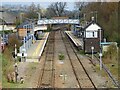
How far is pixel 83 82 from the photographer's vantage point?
40.6 ft

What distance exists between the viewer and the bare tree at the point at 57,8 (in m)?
59.1

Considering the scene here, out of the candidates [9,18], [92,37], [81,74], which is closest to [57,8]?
[9,18]

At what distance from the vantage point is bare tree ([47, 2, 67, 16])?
59100mm

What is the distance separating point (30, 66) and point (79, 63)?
7.68 feet

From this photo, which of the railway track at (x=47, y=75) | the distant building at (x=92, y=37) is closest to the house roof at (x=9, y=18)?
the distant building at (x=92, y=37)

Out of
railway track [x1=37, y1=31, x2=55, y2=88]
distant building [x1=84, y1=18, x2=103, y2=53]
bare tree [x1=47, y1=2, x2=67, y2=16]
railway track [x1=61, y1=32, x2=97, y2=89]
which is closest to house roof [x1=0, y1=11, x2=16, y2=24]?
bare tree [x1=47, y1=2, x2=67, y2=16]

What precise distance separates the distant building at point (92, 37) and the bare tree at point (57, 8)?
3828cm

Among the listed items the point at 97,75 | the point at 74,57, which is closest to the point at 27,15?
the point at 74,57

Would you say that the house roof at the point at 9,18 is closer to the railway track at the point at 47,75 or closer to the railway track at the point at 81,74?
the railway track at the point at 47,75

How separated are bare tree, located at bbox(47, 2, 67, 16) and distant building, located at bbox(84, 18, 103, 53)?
38.3 meters

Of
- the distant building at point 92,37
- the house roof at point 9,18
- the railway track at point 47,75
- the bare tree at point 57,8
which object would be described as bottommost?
the railway track at point 47,75

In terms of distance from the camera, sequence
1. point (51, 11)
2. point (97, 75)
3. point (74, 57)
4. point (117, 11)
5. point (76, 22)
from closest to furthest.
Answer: point (97, 75) → point (74, 57) → point (117, 11) → point (76, 22) → point (51, 11)

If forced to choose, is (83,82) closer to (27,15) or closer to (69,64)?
(69,64)

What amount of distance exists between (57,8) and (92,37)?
1567 inches
